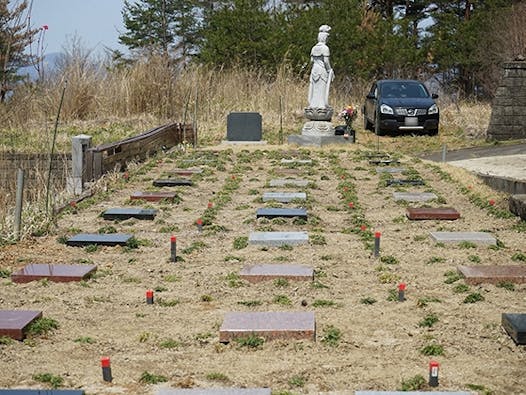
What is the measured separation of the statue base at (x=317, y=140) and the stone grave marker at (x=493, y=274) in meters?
10.1

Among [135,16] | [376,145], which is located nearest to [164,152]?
[376,145]

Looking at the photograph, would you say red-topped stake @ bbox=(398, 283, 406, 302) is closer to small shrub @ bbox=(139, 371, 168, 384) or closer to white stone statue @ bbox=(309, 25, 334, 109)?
small shrub @ bbox=(139, 371, 168, 384)

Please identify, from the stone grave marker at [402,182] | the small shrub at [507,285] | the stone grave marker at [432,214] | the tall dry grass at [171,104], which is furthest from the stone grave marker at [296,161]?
the small shrub at [507,285]

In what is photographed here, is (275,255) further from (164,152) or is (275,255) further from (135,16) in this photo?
(135,16)

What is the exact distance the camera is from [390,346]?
4359 mm

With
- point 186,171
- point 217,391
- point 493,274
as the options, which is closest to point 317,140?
point 186,171

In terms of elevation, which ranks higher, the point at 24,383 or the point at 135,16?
the point at 135,16

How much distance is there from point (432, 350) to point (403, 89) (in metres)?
15.3

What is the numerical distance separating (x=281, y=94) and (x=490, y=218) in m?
13.5

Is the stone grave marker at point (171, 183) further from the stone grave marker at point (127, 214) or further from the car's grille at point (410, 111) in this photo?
the car's grille at point (410, 111)

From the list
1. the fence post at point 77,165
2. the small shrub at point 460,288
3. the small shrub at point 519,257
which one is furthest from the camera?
the fence post at point 77,165

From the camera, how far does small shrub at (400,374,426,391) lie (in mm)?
3703

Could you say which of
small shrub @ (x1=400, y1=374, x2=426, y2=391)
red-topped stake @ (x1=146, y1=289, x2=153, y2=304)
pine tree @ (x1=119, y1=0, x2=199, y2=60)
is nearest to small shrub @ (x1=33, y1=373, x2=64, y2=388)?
red-topped stake @ (x1=146, y1=289, x2=153, y2=304)

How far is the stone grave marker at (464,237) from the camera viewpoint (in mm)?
6805
